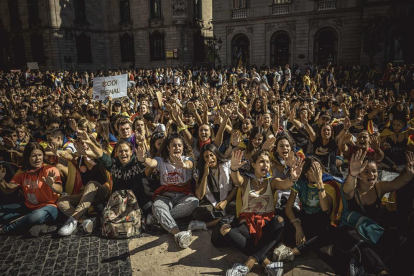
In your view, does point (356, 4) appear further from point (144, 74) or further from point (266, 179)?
point (266, 179)

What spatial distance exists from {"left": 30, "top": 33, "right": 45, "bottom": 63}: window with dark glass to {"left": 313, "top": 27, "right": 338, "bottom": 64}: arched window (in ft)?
96.4

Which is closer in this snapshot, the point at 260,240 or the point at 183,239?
the point at 260,240

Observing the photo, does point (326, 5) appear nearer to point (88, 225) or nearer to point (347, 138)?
point (347, 138)

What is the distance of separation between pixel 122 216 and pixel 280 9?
25.5 metres

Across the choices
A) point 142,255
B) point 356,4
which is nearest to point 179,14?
point 356,4

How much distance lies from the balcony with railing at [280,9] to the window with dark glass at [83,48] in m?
22.7

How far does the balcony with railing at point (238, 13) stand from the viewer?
2694cm

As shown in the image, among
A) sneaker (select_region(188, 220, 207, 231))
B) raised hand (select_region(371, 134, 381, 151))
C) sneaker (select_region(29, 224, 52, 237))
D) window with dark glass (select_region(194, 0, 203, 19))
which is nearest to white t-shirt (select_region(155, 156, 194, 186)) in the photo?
sneaker (select_region(188, 220, 207, 231))

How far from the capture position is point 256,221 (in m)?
4.03

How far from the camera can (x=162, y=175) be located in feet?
16.3

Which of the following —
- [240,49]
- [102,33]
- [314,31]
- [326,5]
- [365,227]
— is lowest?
[365,227]

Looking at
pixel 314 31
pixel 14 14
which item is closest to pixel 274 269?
pixel 314 31

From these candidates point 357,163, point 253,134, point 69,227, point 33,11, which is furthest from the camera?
point 33,11

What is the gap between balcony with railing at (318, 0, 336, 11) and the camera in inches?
925
